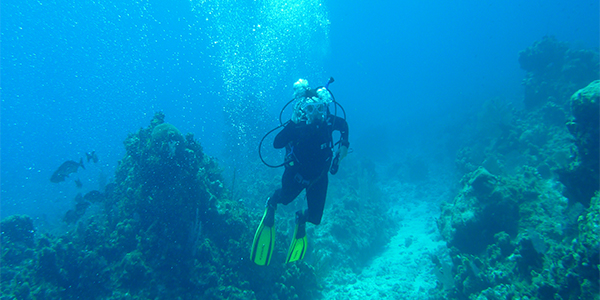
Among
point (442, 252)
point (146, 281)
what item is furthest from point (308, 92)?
point (442, 252)

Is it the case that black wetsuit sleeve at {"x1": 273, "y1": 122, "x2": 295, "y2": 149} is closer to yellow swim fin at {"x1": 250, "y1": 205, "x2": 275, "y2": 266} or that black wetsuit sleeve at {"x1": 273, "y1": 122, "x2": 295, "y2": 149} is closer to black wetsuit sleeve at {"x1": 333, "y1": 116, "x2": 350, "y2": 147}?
black wetsuit sleeve at {"x1": 333, "y1": 116, "x2": 350, "y2": 147}

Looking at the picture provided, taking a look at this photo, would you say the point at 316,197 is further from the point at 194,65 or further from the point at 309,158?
the point at 194,65

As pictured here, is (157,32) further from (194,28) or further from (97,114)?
(97,114)

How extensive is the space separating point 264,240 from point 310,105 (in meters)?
2.89

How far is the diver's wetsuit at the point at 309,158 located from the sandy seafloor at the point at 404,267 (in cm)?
425

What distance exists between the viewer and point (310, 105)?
4.20m

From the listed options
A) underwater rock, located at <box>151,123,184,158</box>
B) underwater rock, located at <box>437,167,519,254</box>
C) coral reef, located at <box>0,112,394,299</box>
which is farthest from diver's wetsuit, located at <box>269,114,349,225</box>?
underwater rock, located at <box>437,167,519,254</box>

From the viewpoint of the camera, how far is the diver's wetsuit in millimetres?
4324

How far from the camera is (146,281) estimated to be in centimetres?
516

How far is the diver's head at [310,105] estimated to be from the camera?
4.21 meters

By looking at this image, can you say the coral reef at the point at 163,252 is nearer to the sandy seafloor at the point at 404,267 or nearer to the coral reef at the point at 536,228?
the sandy seafloor at the point at 404,267

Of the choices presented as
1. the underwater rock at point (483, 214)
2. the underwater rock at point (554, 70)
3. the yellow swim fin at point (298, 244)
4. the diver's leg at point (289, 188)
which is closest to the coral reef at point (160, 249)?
the yellow swim fin at point (298, 244)

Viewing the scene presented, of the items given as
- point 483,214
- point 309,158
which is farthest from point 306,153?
point 483,214

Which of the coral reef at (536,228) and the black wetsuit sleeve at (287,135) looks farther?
the black wetsuit sleeve at (287,135)
